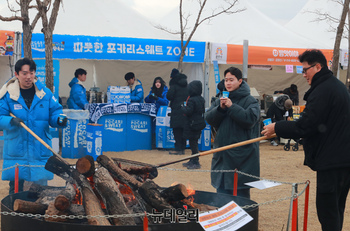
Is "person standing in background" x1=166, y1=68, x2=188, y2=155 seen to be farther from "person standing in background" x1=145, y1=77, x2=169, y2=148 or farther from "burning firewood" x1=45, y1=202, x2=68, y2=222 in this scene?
"burning firewood" x1=45, y1=202, x2=68, y2=222

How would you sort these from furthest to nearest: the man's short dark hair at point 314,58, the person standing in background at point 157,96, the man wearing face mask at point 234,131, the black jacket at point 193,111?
the person standing in background at point 157,96
the black jacket at point 193,111
the man wearing face mask at point 234,131
the man's short dark hair at point 314,58

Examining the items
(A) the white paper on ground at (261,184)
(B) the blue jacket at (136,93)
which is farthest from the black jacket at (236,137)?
(B) the blue jacket at (136,93)

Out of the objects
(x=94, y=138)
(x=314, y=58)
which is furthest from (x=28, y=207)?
(x=94, y=138)

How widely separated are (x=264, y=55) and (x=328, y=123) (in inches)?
372

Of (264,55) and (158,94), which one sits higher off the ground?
(264,55)

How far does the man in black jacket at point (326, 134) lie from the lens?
135 inches

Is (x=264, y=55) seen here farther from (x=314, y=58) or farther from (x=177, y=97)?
(x=314, y=58)

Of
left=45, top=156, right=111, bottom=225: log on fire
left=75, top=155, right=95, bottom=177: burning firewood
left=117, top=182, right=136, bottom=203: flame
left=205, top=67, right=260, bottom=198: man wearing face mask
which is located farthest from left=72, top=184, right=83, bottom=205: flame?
left=205, top=67, right=260, bottom=198: man wearing face mask

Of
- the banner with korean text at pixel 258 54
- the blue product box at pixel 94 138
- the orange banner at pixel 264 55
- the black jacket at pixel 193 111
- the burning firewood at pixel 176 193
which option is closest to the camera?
the burning firewood at pixel 176 193

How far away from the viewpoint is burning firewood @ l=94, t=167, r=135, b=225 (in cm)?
360

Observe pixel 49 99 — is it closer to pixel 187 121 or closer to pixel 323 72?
pixel 323 72

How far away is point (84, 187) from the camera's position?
12.9 ft

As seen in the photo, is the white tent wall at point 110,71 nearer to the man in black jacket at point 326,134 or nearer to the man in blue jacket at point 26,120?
the man in blue jacket at point 26,120

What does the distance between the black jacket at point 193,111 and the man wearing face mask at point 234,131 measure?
419cm
